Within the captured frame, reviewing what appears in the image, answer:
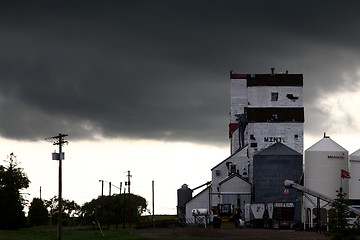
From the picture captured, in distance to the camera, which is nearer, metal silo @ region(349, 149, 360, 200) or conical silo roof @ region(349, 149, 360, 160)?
metal silo @ region(349, 149, 360, 200)

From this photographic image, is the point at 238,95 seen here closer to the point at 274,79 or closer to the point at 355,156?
the point at 274,79

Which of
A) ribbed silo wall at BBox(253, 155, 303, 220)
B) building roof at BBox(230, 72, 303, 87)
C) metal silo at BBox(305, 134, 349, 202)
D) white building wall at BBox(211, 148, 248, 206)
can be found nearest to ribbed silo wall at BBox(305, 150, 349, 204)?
metal silo at BBox(305, 134, 349, 202)

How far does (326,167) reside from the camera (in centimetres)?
8956

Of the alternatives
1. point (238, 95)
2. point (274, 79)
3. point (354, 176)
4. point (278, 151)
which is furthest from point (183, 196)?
point (354, 176)

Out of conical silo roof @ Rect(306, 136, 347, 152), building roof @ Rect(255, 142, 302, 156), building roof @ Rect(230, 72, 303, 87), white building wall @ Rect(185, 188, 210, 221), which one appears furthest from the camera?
building roof @ Rect(230, 72, 303, 87)

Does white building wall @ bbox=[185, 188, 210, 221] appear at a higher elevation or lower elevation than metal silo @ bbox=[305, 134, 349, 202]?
lower

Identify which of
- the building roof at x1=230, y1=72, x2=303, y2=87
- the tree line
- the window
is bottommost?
the tree line

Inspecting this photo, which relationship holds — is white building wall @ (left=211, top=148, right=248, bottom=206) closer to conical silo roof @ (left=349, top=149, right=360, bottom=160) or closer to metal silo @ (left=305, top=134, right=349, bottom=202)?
metal silo @ (left=305, top=134, right=349, bottom=202)

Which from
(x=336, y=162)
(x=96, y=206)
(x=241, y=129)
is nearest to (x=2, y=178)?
(x=96, y=206)

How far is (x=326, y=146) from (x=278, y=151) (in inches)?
865

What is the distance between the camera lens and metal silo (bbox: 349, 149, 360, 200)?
88812mm

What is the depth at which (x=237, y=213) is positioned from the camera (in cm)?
10031

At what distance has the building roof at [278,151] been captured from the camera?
366 ft

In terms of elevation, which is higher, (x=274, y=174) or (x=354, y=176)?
Result: (x=274, y=174)
